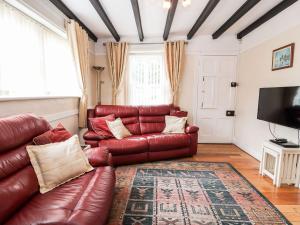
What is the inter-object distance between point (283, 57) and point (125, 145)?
9.03ft

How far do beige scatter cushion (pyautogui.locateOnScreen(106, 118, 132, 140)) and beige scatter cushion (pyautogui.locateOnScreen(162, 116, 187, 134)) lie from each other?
783mm

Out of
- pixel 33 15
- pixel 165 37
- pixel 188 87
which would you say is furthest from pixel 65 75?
pixel 188 87

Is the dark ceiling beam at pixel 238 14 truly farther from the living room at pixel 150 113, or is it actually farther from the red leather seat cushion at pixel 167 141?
the red leather seat cushion at pixel 167 141

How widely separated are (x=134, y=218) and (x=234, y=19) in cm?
334

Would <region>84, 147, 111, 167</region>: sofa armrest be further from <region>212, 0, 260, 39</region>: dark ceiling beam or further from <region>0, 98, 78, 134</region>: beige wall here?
<region>212, 0, 260, 39</region>: dark ceiling beam

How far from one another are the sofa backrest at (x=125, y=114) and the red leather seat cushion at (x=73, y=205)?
1975 mm

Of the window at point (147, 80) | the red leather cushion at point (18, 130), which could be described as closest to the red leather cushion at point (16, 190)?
the red leather cushion at point (18, 130)

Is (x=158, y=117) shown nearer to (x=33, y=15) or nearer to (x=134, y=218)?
(x=134, y=218)

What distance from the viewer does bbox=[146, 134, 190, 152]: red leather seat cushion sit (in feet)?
10.4

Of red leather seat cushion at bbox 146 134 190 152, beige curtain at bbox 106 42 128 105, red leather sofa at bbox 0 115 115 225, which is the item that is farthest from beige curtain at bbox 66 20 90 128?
red leather sofa at bbox 0 115 115 225

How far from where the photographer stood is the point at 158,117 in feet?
12.6

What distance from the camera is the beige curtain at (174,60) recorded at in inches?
164

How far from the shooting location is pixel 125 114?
12.1 feet

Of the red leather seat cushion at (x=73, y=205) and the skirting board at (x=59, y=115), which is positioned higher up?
the skirting board at (x=59, y=115)
